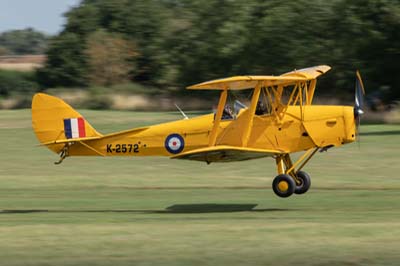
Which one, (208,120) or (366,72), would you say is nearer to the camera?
(208,120)

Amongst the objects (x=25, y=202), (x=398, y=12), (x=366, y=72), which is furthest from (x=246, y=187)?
(x=366, y=72)

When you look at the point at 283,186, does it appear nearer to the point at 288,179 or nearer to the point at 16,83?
the point at 288,179

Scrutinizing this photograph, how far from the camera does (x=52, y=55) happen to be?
79625mm

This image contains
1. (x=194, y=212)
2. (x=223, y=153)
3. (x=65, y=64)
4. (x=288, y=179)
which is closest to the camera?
(x=194, y=212)

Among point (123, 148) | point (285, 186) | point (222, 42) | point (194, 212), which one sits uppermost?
point (222, 42)

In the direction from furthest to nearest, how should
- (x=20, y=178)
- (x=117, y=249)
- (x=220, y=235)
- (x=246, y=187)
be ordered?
(x=20, y=178) → (x=246, y=187) → (x=220, y=235) → (x=117, y=249)

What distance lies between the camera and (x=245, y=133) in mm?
18078

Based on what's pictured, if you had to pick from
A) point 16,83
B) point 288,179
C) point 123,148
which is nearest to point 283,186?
point 288,179

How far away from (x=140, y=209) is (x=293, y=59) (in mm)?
36858

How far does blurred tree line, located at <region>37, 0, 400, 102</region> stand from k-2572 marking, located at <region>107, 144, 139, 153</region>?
27.5 meters

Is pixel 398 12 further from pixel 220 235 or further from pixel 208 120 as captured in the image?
pixel 220 235

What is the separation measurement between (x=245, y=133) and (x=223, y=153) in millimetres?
752

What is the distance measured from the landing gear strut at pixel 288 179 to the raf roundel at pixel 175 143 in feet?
6.58

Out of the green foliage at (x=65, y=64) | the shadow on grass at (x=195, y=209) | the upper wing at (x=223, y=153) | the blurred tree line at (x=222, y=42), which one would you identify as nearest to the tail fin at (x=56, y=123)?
the shadow on grass at (x=195, y=209)
